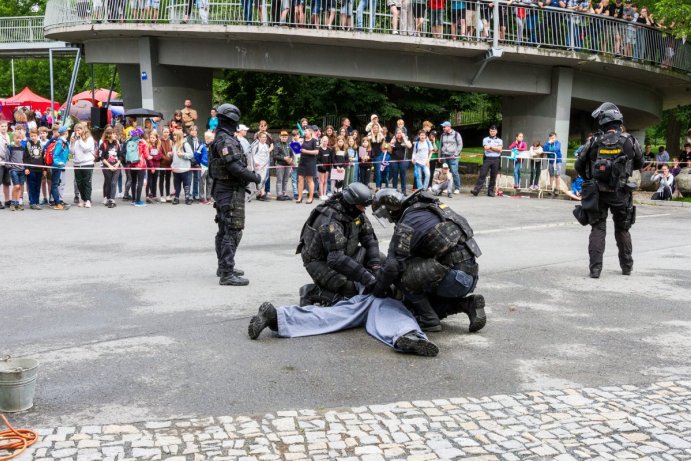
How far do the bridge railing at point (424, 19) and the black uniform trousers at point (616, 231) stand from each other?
1274 cm

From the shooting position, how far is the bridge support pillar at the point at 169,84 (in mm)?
23969

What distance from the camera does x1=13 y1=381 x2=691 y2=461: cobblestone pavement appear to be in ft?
14.6

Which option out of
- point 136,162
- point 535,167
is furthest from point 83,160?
point 535,167

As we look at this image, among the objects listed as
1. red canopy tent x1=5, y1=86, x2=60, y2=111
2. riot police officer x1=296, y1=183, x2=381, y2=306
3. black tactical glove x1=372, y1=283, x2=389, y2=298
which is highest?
red canopy tent x1=5, y1=86, x2=60, y2=111

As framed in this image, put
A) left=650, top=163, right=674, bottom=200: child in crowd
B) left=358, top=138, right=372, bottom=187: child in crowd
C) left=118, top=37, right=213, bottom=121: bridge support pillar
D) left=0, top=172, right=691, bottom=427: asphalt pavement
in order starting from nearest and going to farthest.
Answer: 1. left=0, top=172, right=691, bottom=427: asphalt pavement
2. left=358, top=138, right=372, bottom=187: child in crowd
3. left=650, top=163, right=674, bottom=200: child in crowd
4. left=118, top=37, right=213, bottom=121: bridge support pillar

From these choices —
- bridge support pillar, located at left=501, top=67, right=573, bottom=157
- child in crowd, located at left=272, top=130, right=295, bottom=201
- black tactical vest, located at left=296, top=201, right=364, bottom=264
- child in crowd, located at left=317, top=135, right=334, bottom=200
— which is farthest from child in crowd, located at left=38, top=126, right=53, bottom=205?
bridge support pillar, located at left=501, top=67, right=573, bottom=157

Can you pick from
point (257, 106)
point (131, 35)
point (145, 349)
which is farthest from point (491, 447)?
point (257, 106)

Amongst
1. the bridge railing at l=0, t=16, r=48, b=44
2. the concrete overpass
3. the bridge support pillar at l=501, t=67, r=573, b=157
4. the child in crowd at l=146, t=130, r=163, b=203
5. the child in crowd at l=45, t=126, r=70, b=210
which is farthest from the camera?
the bridge railing at l=0, t=16, r=48, b=44

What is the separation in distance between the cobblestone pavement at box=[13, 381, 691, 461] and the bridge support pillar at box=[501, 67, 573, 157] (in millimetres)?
19470

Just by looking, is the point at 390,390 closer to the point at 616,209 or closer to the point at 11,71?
the point at 616,209

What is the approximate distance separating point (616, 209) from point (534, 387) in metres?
4.56

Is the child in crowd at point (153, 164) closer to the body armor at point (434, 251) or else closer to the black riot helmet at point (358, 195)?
the black riot helmet at point (358, 195)

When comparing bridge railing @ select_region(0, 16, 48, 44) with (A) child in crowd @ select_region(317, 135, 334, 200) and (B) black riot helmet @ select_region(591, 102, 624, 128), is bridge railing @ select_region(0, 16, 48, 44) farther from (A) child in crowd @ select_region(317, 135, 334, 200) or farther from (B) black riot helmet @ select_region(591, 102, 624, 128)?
(B) black riot helmet @ select_region(591, 102, 624, 128)

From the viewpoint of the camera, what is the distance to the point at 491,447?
4.61 metres
